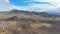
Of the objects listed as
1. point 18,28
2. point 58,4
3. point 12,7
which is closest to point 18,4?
point 12,7

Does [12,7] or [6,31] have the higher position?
[12,7]

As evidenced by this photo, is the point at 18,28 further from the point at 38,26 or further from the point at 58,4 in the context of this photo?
the point at 58,4

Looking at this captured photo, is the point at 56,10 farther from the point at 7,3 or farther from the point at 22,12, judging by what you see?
the point at 7,3

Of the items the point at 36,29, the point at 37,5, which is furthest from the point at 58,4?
the point at 36,29

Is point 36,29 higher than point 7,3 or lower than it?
lower

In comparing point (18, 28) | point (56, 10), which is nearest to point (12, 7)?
point (18, 28)
